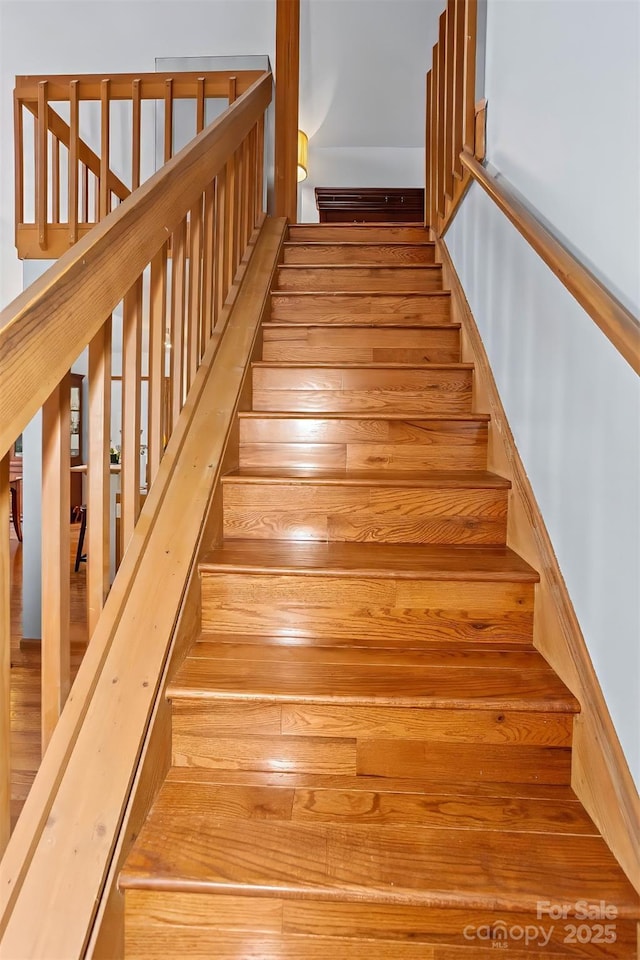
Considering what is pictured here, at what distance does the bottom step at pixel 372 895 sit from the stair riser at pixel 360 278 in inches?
89.9

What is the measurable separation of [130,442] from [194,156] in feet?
2.79

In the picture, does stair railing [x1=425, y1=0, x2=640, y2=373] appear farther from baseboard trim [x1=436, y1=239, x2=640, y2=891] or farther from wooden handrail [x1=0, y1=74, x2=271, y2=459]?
wooden handrail [x1=0, y1=74, x2=271, y2=459]

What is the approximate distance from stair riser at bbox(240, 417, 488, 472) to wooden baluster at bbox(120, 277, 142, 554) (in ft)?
1.91

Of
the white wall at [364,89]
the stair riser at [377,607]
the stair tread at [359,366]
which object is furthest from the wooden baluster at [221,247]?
the white wall at [364,89]

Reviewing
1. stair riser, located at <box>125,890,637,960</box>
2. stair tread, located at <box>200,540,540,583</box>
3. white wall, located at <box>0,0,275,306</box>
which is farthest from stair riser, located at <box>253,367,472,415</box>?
white wall, located at <box>0,0,275,306</box>

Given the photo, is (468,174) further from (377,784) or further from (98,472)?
(377,784)

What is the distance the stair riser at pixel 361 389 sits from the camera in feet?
6.51

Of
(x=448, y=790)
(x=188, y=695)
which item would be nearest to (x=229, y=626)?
(x=188, y=695)

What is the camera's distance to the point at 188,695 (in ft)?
3.56

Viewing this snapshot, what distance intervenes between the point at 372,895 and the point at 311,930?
0.12 m

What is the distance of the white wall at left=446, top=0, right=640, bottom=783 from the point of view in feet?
3.12

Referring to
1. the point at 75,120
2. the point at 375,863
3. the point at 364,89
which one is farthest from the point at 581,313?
the point at 364,89

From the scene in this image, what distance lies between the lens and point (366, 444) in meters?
1.81

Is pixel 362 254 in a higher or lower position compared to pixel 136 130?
lower
